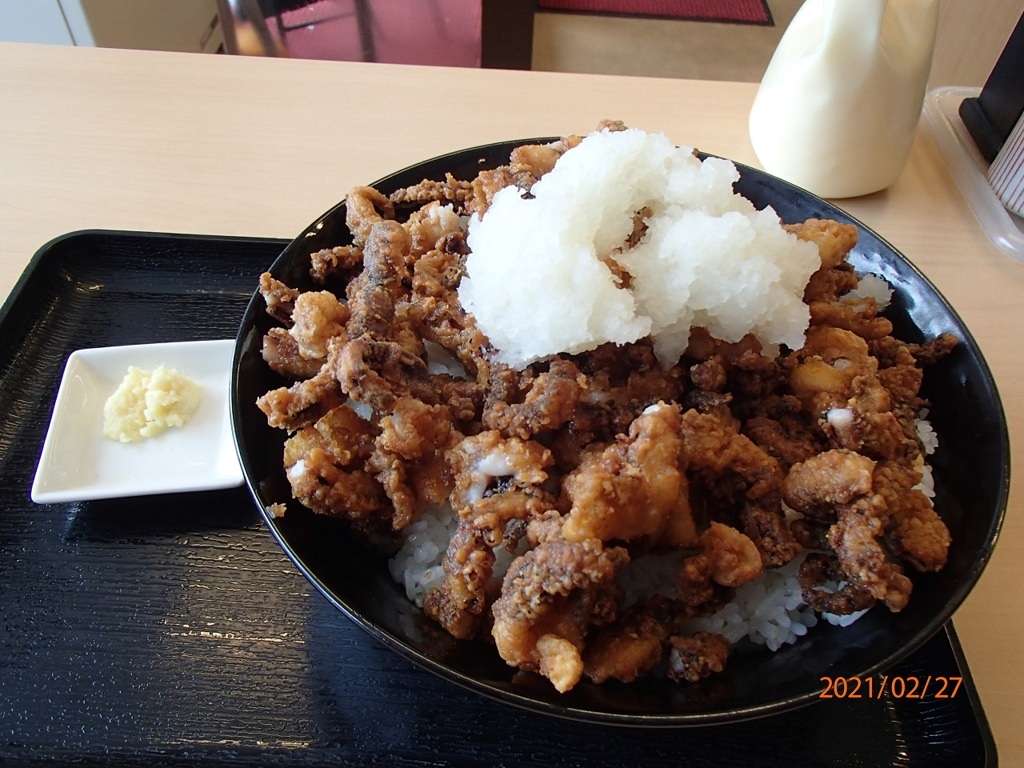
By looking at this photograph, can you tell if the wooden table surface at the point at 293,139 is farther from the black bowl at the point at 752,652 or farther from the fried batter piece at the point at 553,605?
the fried batter piece at the point at 553,605

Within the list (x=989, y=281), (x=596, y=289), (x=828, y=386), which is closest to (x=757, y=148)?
(x=989, y=281)

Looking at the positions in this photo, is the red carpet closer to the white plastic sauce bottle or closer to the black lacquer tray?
the white plastic sauce bottle

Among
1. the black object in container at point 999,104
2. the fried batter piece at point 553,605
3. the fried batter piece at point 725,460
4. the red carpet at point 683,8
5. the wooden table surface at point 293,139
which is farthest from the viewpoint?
the red carpet at point 683,8

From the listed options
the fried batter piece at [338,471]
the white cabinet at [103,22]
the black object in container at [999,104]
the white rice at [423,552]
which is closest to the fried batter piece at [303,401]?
the fried batter piece at [338,471]

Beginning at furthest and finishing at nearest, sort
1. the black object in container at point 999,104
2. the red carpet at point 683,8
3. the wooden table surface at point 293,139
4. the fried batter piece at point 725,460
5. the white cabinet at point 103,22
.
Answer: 1. the red carpet at point 683,8
2. the white cabinet at point 103,22
3. the black object in container at point 999,104
4. the wooden table surface at point 293,139
5. the fried batter piece at point 725,460

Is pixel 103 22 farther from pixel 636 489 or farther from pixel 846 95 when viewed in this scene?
pixel 636 489
